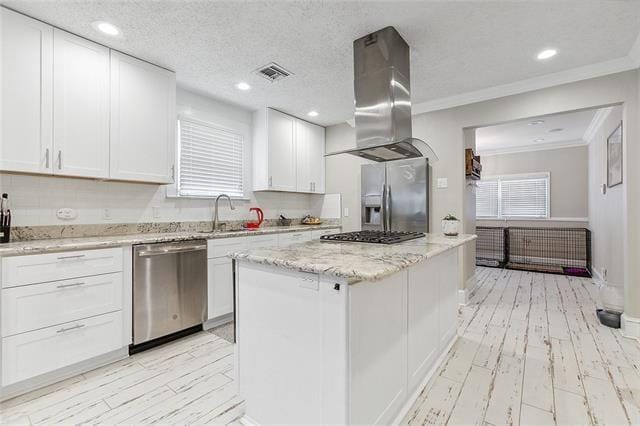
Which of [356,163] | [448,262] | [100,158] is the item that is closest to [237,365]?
[448,262]

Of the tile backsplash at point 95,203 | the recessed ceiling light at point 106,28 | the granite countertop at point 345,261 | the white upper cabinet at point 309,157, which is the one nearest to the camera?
the granite countertop at point 345,261

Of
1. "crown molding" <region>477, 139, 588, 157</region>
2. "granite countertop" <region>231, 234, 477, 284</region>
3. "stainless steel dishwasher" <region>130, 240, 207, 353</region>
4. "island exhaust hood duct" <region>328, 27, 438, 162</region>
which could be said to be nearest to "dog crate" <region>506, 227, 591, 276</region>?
"crown molding" <region>477, 139, 588, 157</region>

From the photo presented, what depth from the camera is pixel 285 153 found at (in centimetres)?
416

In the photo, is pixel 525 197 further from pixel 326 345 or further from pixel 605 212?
pixel 326 345

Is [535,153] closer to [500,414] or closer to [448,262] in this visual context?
[448,262]

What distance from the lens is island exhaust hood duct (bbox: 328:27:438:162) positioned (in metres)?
2.22

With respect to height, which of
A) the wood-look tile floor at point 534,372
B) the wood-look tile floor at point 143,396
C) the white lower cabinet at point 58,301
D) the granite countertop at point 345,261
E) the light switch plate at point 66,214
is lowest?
the wood-look tile floor at point 143,396

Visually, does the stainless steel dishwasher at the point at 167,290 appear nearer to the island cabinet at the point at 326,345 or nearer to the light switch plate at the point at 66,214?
the light switch plate at the point at 66,214

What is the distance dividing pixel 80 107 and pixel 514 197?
7617mm

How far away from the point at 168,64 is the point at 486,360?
3.72 metres

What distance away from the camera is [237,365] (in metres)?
1.63

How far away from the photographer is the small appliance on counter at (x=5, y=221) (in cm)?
203

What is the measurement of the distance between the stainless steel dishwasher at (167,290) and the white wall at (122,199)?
0.71 m

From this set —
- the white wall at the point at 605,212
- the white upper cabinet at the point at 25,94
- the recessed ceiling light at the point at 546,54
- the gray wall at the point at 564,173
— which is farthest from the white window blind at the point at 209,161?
the gray wall at the point at 564,173
